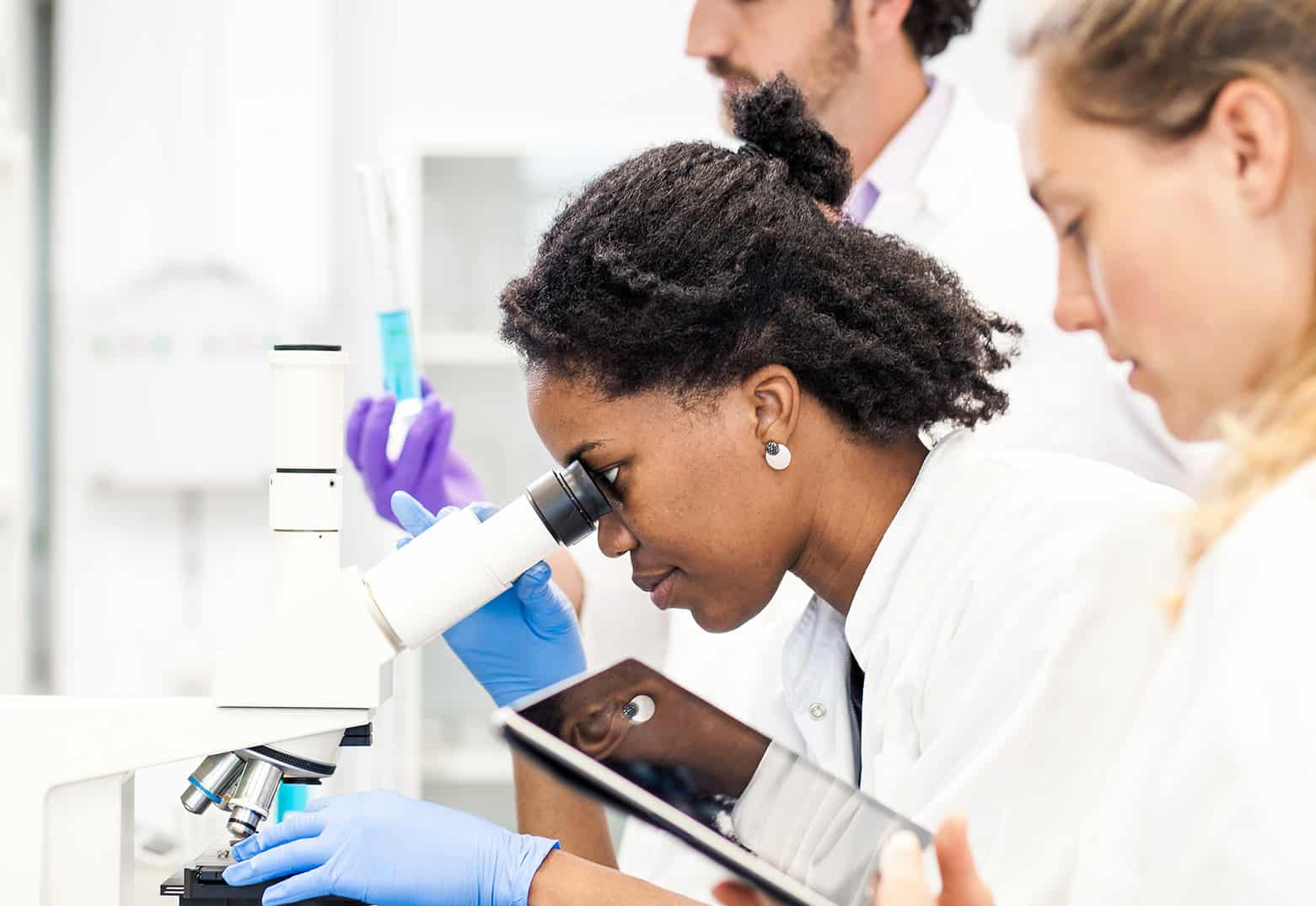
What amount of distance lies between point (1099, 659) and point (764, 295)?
467mm

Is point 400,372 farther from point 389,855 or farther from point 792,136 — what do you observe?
point 389,855

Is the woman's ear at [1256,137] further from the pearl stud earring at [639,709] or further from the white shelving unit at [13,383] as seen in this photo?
the white shelving unit at [13,383]

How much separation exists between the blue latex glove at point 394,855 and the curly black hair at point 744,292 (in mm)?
435

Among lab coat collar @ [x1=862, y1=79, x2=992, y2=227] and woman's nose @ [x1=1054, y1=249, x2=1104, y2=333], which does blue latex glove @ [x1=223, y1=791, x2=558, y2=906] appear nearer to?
woman's nose @ [x1=1054, y1=249, x2=1104, y2=333]

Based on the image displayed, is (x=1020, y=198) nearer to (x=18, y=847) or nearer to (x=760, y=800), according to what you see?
(x=760, y=800)

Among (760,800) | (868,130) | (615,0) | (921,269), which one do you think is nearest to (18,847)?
(760,800)

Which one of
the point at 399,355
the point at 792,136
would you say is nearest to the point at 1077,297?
the point at 792,136

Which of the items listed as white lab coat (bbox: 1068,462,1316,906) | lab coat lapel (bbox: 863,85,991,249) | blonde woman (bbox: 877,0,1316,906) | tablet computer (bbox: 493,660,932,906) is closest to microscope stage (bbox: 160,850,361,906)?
tablet computer (bbox: 493,660,932,906)

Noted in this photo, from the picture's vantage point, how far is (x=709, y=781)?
0.97 metres

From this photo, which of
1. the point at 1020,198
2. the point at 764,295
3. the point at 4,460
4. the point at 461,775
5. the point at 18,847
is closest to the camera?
the point at 18,847

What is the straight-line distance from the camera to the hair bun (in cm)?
135

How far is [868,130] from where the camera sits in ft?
6.93

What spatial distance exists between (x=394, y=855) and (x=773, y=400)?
55 cm

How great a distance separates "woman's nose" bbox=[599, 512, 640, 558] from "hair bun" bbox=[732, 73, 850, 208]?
1.29ft
